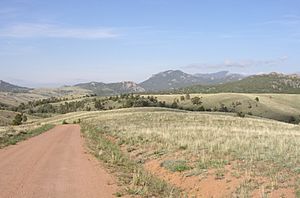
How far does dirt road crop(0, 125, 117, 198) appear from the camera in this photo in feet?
41.0

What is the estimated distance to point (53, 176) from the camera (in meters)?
15.2

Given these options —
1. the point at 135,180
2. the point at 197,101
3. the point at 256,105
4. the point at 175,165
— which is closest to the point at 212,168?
the point at 175,165

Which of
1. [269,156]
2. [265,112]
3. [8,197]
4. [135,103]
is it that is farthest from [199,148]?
[265,112]

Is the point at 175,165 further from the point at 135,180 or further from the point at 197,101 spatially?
the point at 197,101

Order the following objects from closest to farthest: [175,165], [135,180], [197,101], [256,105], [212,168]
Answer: [135,180] → [212,168] → [175,165] → [256,105] → [197,101]

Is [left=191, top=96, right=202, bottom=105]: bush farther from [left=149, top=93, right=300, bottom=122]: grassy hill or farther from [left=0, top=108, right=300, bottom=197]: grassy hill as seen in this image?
[left=0, top=108, right=300, bottom=197]: grassy hill

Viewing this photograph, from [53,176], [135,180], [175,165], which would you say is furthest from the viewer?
[175,165]

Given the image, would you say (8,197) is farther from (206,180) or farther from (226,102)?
(226,102)

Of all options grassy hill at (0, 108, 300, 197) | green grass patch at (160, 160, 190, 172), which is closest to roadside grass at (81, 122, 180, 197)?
grassy hill at (0, 108, 300, 197)

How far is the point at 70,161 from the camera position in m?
19.8

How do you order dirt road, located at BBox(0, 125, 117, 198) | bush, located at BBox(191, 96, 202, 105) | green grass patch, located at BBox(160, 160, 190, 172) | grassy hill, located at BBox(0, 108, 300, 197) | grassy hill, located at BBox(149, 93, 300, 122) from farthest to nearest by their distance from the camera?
bush, located at BBox(191, 96, 202, 105), grassy hill, located at BBox(149, 93, 300, 122), green grass patch, located at BBox(160, 160, 190, 172), dirt road, located at BBox(0, 125, 117, 198), grassy hill, located at BBox(0, 108, 300, 197)

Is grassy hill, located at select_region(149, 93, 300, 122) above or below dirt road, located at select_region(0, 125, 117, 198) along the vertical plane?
below

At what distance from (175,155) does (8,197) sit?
862 centimetres

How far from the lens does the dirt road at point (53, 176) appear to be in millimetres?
12484
